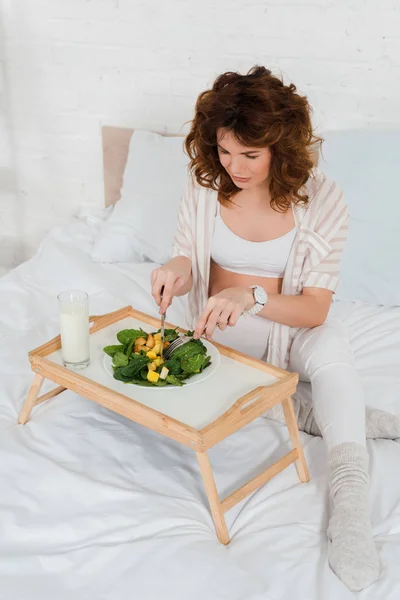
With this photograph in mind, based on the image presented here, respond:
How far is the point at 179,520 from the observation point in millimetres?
1291

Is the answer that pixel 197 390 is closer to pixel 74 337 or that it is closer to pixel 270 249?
pixel 74 337

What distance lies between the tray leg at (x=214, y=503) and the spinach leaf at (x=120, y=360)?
0.25 m

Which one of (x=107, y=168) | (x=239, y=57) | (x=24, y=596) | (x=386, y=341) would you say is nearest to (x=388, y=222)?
(x=386, y=341)

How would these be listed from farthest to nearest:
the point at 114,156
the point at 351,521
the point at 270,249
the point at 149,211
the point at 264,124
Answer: the point at 114,156
the point at 149,211
the point at 270,249
the point at 264,124
the point at 351,521

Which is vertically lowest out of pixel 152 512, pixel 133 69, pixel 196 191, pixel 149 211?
pixel 152 512

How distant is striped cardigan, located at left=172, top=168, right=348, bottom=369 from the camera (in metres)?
1.66

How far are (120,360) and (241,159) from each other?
490mm

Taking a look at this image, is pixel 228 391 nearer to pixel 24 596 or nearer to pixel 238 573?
pixel 238 573

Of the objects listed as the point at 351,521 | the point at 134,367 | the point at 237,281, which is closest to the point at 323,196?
the point at 237,281

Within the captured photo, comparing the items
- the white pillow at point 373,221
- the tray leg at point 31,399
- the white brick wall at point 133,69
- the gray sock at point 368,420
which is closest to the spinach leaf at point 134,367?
the tray leg at point 31,399

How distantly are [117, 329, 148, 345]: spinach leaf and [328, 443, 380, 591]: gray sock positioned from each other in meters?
0.45

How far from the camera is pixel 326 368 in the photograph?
154 centimetres

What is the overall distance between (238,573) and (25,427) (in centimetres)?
61

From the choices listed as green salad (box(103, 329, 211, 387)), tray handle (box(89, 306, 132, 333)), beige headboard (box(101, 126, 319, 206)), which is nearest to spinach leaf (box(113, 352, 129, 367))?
green salad (box(103, 329, 211, 387))
